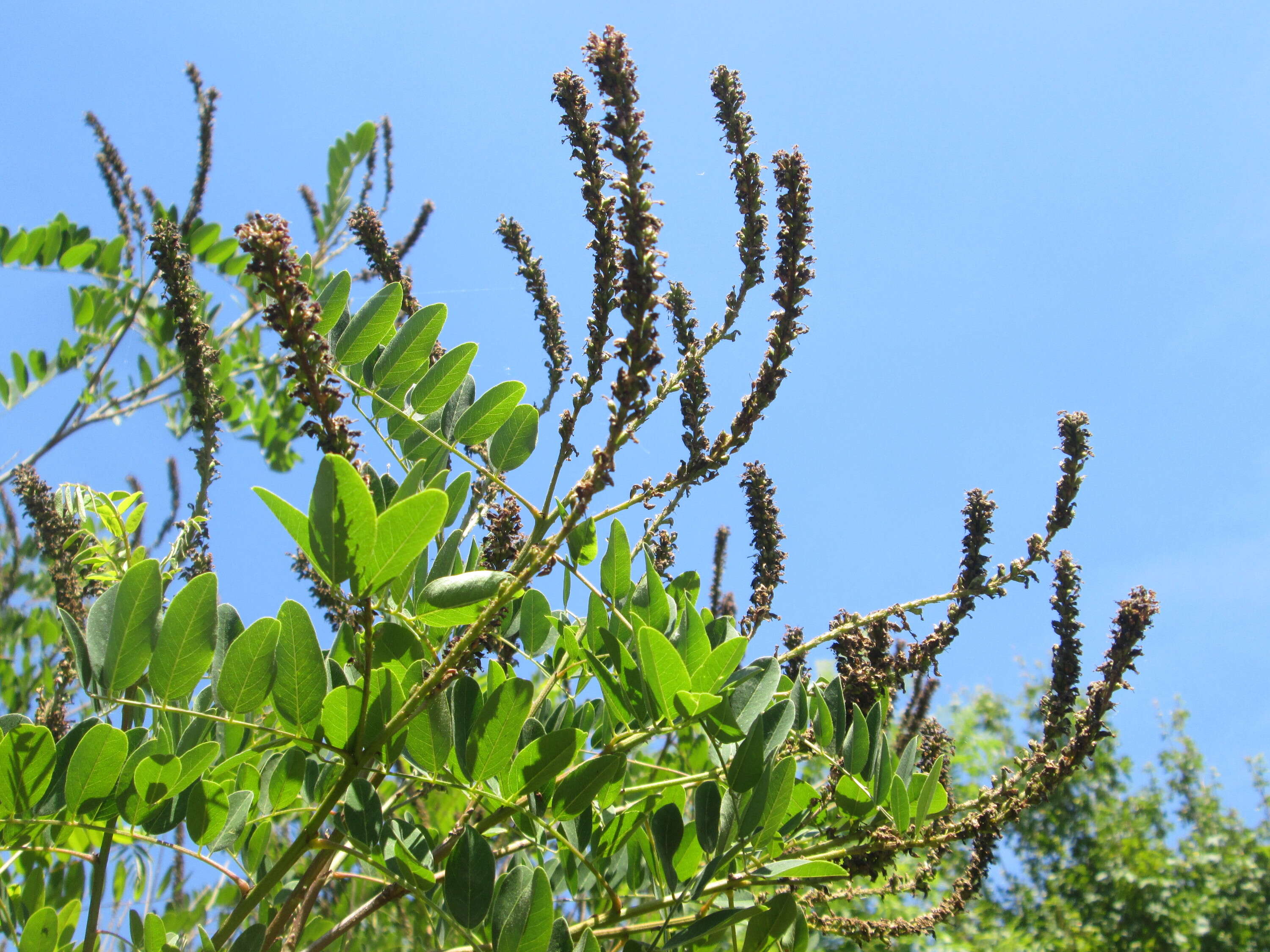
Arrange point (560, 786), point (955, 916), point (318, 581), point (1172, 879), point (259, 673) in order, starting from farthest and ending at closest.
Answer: point (1172, 879), point (318, 581), point (955, 916), point (560, 786), point (259, 673)

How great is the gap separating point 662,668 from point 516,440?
0.59 meters

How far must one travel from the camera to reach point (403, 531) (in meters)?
1.07

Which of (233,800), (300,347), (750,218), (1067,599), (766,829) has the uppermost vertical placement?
(750,218)

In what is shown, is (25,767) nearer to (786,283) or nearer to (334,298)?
(334,298)

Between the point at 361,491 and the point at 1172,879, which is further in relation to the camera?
the point at 1172,879

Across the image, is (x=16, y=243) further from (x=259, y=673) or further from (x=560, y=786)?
(x=560, y=786)

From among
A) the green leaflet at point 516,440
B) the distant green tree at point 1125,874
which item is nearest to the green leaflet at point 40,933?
the green leaflet at point 516,440

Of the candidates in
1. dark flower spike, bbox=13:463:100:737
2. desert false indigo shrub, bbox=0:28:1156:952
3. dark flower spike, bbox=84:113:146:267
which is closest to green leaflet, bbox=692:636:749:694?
desert false indigo shrub, bbox=0:28:1156:952

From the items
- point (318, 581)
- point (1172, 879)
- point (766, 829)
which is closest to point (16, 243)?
point (318, 581)

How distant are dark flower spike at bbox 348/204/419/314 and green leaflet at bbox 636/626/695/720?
3.24ft

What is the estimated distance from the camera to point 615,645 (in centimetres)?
141

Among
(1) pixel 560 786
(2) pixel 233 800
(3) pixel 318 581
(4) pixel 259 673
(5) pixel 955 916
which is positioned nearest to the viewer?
(4) pixel 259 673

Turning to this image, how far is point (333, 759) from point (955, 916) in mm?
1293

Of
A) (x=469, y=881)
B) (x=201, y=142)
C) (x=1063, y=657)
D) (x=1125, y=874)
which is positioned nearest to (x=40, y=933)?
(x=469, y=881)
